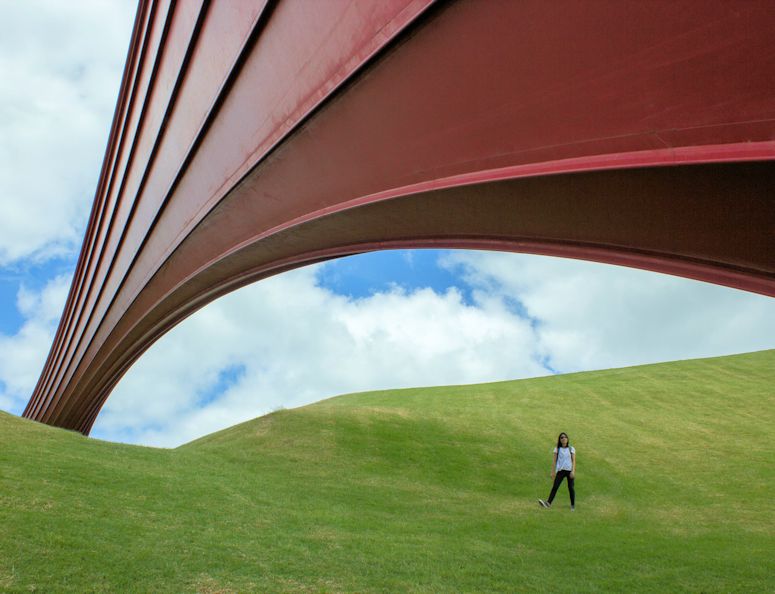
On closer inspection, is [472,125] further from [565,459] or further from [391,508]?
[565,459]

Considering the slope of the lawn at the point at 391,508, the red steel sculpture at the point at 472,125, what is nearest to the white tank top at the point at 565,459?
the slope of the lawn at the point at 391,508

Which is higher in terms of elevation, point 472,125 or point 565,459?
point 472,125

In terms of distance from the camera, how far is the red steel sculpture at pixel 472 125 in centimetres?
399

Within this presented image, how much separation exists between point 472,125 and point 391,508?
7.67 metres

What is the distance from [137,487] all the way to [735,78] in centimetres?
953

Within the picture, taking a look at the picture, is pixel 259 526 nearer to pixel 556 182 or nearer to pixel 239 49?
pixel 556 182

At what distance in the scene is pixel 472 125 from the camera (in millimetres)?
5945

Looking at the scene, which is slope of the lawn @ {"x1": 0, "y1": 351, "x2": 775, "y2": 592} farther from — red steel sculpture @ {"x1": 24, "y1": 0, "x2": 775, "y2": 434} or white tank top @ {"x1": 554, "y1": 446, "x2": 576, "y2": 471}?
red steel sculpture @ {"x1": 24, "y1": 0, "x2": 775, "y2": 434}

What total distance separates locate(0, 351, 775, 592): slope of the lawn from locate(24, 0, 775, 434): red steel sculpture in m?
4.64

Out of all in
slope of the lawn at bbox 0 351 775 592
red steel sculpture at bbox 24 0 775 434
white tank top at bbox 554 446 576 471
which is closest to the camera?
red steel sculpture at bbox 24 0 775 434

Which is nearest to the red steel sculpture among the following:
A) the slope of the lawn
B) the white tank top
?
the slope of the lawn

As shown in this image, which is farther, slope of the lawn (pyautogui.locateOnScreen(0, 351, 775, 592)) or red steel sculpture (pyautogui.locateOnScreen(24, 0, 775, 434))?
slope of the lawn (pyautogui.locateOnScreen(0, 351, 775, 592))

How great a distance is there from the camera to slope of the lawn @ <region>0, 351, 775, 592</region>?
5.86m

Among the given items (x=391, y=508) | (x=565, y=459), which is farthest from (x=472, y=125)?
(x=565, y=459)
